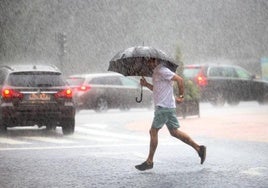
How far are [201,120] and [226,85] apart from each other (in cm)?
696

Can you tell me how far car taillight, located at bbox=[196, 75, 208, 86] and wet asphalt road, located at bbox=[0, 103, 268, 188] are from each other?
24.7 ft

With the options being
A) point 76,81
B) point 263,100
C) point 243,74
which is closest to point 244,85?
point 243,74

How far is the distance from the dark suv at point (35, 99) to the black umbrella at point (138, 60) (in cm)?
438

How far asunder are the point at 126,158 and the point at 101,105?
1237cm

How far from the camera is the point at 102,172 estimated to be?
8547 mm

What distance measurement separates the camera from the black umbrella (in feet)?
28.9

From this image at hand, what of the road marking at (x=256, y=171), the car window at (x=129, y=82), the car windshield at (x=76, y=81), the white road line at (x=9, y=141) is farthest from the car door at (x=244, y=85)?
the road marking at (x=256, y=171)

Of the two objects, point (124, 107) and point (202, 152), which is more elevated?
point (202, 152)

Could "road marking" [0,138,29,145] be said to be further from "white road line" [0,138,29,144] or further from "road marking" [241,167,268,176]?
"road marking" [241,167,268,176]

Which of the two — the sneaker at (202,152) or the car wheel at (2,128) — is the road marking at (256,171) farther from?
the car wheel at (2,128)

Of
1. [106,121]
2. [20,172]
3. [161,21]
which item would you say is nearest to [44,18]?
[161,21]

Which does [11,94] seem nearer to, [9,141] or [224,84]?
[9,141]

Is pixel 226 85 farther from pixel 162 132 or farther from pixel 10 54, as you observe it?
pixel 10 54

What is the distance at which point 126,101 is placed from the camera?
23.1 metres
